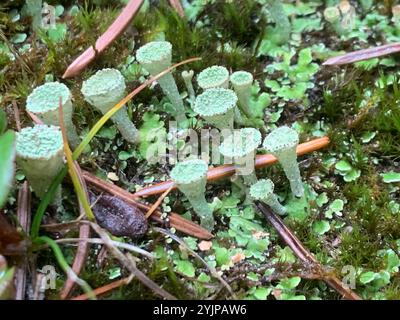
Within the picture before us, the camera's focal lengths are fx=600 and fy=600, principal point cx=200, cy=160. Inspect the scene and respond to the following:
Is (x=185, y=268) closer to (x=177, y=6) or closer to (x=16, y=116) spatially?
(x=16, y=116)

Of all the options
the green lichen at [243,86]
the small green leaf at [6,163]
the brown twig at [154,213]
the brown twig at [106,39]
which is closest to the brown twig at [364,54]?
the green lichen at [243,86]

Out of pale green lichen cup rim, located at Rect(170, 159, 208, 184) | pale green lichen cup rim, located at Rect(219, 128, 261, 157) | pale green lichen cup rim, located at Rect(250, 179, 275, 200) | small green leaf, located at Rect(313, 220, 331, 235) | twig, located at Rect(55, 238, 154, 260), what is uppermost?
pale green lichen cup rim, located at Rect(170, 159, 208, 184)

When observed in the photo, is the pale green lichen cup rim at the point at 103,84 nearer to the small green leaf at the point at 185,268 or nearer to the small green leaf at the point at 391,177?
the small green leaf at the point at 185,268

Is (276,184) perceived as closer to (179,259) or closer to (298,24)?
(179,259)

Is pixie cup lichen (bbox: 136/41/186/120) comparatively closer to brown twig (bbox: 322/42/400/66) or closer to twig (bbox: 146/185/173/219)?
twig (bbox: 146/185/173/219)

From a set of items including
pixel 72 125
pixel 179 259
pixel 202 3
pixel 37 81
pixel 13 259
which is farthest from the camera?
pixel 202 3

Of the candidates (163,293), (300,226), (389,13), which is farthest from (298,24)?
(163,293)

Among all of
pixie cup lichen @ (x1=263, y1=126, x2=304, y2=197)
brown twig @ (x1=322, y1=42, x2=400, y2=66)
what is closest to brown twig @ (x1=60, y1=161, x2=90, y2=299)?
pixie cup lichen @ (x1=263, y1=126, x2=304, y2=197)
